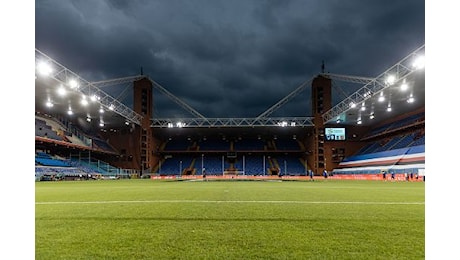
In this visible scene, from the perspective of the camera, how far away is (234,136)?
65.4 metres

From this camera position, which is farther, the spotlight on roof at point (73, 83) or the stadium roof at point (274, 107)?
the spotlight on roof at point (73, 83)

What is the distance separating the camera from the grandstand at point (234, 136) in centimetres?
4050

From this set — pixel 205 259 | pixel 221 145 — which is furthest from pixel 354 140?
pixel 205 259

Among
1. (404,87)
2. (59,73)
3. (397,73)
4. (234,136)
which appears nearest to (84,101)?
(59,73)

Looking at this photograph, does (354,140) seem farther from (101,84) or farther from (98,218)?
(98,218)

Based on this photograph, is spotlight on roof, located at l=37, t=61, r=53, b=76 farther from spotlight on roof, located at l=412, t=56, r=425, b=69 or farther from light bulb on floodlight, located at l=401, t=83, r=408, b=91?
light bulb on floodlight, located at l=401, t=83, r=408, b=91

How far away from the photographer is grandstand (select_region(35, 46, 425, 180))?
133 feet

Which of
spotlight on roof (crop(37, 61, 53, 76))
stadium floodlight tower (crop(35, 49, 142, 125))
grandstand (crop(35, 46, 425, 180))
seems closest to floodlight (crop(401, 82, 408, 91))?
grandstand (crop(35, 46, 425, 180))

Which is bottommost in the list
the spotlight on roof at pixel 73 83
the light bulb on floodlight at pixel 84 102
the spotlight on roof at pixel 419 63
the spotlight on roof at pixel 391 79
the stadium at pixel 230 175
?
the stadium at pixel 230 175

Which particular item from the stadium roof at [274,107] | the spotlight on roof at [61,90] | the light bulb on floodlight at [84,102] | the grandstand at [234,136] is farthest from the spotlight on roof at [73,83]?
the light bulb on floodlight at [84,102]

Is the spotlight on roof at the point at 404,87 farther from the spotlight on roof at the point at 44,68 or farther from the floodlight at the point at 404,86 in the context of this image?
the spotlight on roof at the point at 44,68

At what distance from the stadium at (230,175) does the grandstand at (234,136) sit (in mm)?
274
